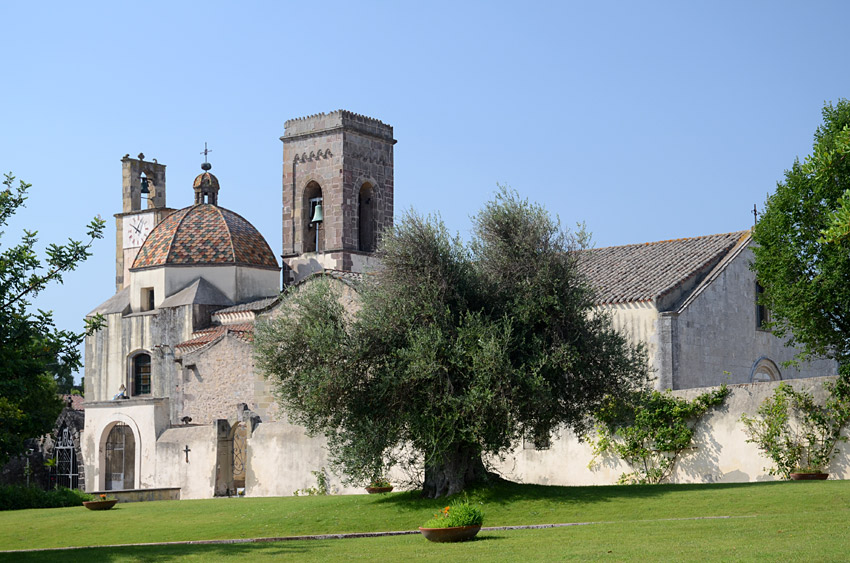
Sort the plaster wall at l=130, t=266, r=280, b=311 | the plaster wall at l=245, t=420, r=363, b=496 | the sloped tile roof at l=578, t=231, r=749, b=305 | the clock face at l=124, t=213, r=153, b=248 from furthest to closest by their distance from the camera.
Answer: the clock face at l=124, t=213, r=153, b=248
the plaster wall at l=130, t=266, r=280, b=311
the sloped tile roof at l=578, t=231, r=749, b=305
the plaster wall at l=245, t=420, r=363, b=496

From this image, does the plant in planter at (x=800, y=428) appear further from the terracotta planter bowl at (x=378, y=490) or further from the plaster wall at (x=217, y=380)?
the plaster wall at (x=217, y=380)

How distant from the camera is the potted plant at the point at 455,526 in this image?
16.4 metres

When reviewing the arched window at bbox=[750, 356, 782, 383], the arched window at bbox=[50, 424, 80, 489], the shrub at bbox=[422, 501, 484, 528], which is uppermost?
the arched window at bbox=[750, 356, 782, 383]

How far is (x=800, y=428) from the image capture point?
71.8 ft

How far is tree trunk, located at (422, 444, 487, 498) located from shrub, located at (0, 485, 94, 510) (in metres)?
13.3

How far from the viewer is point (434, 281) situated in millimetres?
21016

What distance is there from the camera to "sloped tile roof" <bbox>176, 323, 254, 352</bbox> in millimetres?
40219

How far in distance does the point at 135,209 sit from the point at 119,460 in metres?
24.2

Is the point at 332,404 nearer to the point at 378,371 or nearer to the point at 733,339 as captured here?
the point at 378,371

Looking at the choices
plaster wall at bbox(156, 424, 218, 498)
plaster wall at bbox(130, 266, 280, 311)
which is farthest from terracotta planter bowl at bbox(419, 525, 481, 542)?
plaster wall at bbox(130, 266, 280, 311)

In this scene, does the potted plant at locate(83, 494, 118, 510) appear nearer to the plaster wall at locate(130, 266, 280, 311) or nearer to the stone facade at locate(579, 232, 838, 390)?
the stone facade at locate(579, 232, 838, 390)

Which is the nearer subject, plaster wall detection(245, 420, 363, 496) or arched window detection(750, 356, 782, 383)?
plaster wall detection(245, 420, 363, 496)

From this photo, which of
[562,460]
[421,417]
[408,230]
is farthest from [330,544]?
[562,460]

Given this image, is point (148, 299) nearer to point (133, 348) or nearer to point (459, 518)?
point (133, 348)
